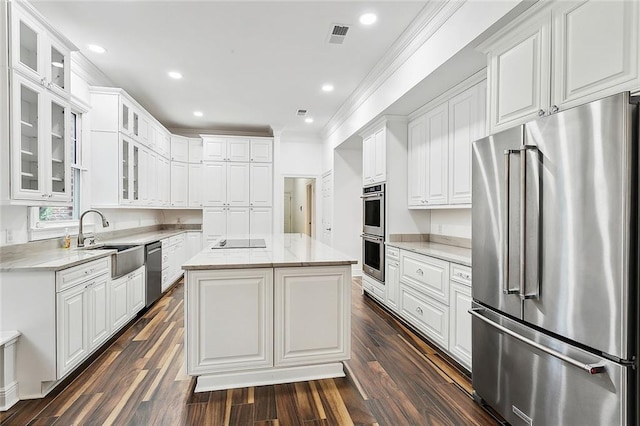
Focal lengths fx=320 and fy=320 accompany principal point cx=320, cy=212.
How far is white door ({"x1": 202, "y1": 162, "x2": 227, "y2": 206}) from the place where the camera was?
6.41m

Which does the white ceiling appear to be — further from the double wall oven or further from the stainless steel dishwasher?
the stainless steel dishwasher

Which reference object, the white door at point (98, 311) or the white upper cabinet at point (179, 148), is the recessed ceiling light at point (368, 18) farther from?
the white upper cabinet at point (179, 148)

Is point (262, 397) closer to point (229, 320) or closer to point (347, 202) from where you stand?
point (229, 320)

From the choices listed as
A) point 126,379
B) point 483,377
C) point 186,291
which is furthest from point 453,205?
point 126,379

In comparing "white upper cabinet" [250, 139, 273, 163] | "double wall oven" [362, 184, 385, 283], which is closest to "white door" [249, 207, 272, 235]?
"white upper cabinet" [250, 139, 273, 163]

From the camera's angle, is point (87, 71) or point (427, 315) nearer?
point (427, 315)

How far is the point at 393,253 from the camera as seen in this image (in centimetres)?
393

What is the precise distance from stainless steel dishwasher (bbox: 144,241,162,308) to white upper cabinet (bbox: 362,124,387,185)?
3117 millimetres

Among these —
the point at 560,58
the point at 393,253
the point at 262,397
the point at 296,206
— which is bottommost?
the point at 262,397

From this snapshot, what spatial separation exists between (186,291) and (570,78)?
2637 millimetres

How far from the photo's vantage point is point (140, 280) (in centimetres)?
379

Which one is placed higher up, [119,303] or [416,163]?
[416,163]

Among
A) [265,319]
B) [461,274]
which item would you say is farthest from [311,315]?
[461,274]

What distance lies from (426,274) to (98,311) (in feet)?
9.84
